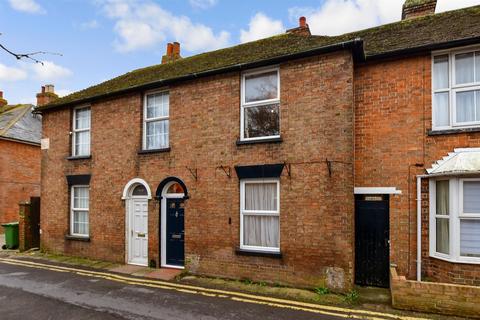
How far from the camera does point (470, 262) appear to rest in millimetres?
6609

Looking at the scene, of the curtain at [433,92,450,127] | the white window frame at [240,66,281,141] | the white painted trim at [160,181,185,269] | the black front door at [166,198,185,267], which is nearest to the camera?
the curtain at [433,92,450,127]

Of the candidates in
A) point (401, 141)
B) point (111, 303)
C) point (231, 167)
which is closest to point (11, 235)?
point (111, 303)

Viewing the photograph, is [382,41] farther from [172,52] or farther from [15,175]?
[15,175]

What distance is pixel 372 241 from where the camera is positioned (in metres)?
7.85

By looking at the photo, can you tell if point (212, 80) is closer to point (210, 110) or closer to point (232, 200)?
point (210, 110)

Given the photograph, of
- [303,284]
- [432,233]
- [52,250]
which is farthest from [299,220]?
[52,250]

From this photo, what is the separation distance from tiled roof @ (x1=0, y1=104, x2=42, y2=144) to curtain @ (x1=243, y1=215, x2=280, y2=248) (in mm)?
16729

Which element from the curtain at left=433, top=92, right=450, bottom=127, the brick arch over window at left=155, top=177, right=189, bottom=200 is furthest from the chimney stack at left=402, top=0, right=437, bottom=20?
the brick arch over window at left=155, top=177, right=189, bottom=200

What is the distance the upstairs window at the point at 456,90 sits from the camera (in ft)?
23.7

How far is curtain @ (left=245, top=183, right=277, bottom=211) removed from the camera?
829 centimetres

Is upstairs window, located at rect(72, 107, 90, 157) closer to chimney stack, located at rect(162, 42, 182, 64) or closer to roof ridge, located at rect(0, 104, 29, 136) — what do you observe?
chimney stack, located at rect(162, 42, 182, 64)

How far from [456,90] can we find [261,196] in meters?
5.17

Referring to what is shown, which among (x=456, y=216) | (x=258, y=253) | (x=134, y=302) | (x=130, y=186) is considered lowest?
(x=134, y=302)

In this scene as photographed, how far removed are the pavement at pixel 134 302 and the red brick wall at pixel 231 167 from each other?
3.64ft
